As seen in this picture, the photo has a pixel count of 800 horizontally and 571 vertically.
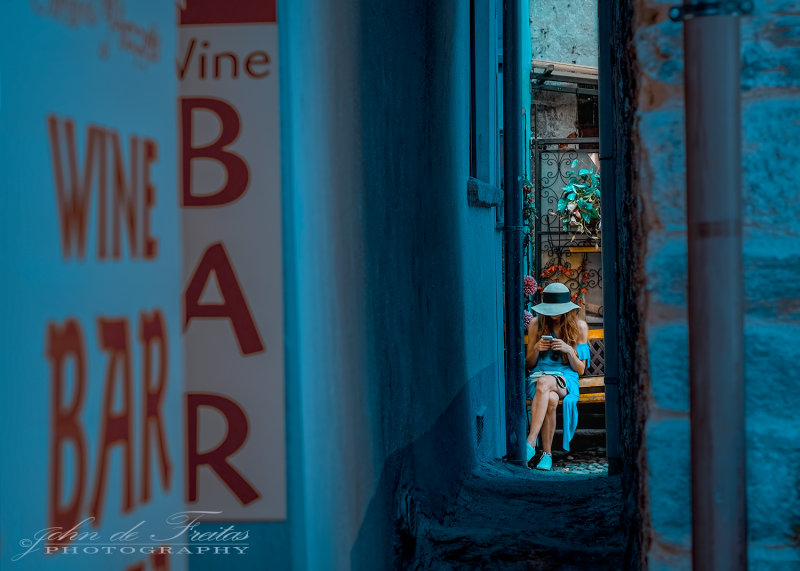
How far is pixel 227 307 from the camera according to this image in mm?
2277

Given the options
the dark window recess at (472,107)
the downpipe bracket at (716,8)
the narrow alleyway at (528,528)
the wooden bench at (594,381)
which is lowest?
the wooden bench at (594,381)

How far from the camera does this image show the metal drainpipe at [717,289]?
182 centimetres

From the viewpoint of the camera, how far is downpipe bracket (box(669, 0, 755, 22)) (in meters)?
1.83

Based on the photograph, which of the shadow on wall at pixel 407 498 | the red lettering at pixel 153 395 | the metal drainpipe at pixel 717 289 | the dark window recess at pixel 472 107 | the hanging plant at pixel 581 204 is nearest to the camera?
the red lettering at pixel 153 395

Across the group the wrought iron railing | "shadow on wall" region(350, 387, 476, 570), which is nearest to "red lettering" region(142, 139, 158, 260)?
"shadow on wall" region(350, 387, 476, 570)

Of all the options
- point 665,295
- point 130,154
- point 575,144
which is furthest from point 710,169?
point 575,144

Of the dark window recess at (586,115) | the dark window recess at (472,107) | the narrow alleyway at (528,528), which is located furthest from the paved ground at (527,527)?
the dark window recess at (586,115)

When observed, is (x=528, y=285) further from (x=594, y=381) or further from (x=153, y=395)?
(x=153, y=395)

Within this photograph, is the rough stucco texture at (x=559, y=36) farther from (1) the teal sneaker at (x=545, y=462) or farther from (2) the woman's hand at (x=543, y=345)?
(1) the teal sneaker at (x=545, y=462)

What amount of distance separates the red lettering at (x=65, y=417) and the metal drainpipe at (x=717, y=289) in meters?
1.08

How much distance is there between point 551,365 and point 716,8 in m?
7.20

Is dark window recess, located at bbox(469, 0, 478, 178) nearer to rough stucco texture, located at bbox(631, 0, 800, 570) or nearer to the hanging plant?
rough stucco texture, located at bbox(631, 0, 800, 570)

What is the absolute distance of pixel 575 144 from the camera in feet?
44.2

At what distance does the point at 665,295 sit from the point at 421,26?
8.01 feet
